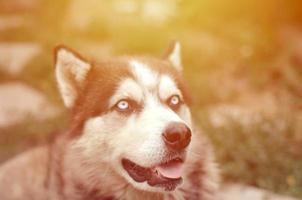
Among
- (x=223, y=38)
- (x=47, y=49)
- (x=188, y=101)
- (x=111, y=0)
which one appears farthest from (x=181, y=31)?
(x=188, y=101)

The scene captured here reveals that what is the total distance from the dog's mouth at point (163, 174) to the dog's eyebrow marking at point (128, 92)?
0.24 metres

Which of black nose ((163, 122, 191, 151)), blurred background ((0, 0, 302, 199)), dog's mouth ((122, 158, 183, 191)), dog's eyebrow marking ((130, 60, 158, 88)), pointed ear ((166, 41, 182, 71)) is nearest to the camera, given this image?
black nose ((163, 122, 191, 151))

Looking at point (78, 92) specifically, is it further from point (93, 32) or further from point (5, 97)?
point (93, 32)

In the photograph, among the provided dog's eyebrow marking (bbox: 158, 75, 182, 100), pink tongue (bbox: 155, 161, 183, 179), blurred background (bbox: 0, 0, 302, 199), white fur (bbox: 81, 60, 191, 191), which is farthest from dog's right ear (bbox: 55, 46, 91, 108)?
blurred background (bbox: 0, 0, 302, 199)

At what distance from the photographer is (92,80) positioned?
2.70 meters

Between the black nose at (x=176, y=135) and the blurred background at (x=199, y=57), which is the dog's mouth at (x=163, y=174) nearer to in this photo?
the black nose at (x=176, y=135)

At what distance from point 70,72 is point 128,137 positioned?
42 centimetres

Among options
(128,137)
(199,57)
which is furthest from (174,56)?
(199,57)

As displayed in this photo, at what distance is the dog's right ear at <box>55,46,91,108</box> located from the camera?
8.75 feet

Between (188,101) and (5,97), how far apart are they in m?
2.25

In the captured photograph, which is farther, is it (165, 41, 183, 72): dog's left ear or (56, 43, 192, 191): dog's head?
(165, 41, 183, 72): dog's left ear

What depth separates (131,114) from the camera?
2525mm

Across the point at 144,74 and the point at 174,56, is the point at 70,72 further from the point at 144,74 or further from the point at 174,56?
the point at 174,56

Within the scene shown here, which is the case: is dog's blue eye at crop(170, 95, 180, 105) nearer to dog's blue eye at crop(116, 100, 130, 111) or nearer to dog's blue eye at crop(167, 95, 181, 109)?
dog's blue eye at crop(167, 95, 181, 109)
